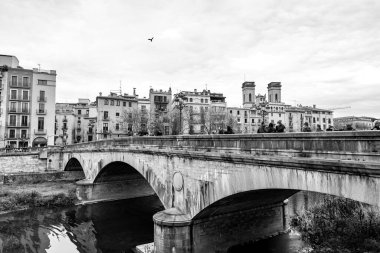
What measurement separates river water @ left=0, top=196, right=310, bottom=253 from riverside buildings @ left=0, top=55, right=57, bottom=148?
2990 centimetres

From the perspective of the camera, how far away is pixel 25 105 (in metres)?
53.5

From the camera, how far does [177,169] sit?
1566 cm

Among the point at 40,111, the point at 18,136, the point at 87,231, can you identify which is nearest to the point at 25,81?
the point at 40,111

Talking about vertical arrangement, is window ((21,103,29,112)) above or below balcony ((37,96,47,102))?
below

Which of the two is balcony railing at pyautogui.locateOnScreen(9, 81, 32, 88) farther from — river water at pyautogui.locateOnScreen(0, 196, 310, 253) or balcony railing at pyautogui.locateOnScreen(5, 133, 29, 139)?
river water at pyautogui.locateOnScreen(0, 196, 310, 253)

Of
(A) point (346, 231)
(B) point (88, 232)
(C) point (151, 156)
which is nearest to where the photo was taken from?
(A) point (346, 231)

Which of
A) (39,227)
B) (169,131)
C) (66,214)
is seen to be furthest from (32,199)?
(169,131)

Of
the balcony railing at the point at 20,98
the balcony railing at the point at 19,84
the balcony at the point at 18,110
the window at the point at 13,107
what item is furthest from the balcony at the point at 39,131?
the balcony railing at the point at 19,84

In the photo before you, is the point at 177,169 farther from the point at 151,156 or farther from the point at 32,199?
the point at 32,199

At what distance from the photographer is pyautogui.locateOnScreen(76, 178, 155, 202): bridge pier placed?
32906 millimetres

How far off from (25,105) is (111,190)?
31202 millimetres

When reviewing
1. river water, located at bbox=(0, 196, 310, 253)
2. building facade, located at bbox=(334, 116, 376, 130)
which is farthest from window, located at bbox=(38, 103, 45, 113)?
building facade, located at bbox=(334, 116, 376, 130)

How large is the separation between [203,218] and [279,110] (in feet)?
234

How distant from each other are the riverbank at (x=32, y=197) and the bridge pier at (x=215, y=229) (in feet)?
67.6
